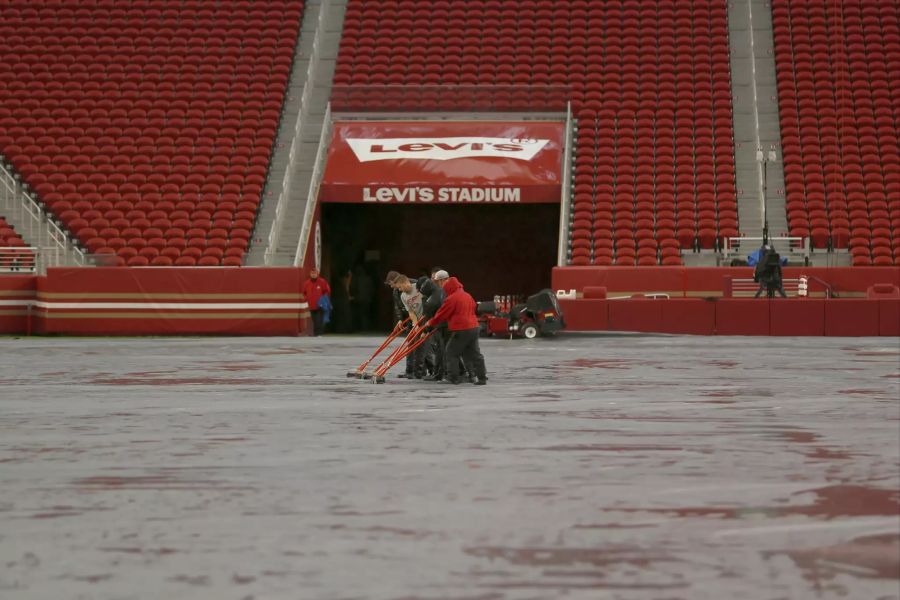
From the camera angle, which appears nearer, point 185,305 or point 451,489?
point 451,489

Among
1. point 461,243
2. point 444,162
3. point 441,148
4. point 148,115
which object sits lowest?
point 461,243

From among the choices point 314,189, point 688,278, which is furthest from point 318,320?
point 688,278

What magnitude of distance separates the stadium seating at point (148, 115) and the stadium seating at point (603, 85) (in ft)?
9.78

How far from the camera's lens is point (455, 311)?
1738 centimetres

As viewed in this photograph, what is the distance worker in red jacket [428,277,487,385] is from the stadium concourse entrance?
20056 mm

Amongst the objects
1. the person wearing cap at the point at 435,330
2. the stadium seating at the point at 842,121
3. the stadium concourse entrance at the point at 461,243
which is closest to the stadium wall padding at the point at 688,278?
the stadium seating at the point at 842,121

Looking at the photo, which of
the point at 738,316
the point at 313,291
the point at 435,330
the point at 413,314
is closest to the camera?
the point at 435,330

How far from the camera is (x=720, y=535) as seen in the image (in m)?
7.43

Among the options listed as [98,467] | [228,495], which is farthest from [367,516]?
[98,467]

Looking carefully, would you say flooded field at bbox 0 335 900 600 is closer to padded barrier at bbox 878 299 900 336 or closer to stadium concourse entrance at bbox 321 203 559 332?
padded barrier at bbox 878 299 900 336

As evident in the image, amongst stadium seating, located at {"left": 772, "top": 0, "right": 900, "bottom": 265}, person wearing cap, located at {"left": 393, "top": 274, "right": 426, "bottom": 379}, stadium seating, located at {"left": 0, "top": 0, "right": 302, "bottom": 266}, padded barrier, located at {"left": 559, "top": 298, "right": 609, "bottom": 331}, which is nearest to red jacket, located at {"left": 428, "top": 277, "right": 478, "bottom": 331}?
person wearing cap, located at {"left": 393, "top": 274, "right": 426, "bottom": 379}

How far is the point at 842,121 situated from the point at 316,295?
1566 cm

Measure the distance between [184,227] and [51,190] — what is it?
3.79 meters

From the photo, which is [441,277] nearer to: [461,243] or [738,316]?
[738,316]
